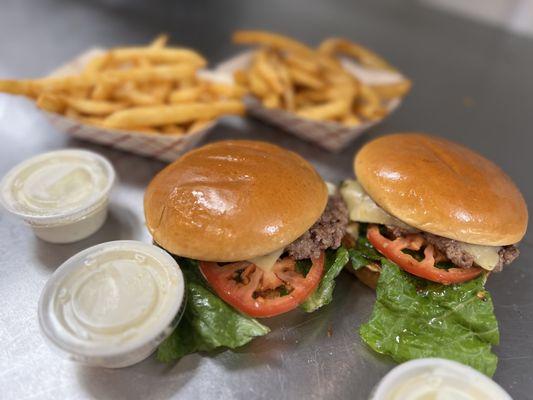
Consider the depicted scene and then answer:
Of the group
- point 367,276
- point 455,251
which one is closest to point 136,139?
point 367,276

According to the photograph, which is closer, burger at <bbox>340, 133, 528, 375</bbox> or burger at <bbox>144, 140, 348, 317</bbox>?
burger at <bbox>144, 140, 348, 317</bbox>

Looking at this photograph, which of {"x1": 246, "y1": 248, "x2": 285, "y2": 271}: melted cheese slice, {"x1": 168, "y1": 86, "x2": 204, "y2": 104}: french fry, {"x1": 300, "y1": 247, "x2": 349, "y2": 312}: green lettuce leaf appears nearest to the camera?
{"x1": 246, "y1": 248, "x2": 285, "y2": 271}: melted cheese slice

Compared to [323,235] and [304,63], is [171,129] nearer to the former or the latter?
[304,63]

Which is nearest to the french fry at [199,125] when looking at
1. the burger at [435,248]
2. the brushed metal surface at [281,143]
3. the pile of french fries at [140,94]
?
the pile of french fries at [140,94]

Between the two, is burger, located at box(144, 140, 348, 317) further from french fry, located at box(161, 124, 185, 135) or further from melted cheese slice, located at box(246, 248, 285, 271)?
french fry, located at box(161, 124, 185, 135)

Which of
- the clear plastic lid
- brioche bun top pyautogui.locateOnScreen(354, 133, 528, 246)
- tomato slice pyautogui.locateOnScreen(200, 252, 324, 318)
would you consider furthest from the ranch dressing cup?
brioche bun top pyautogui.locateOnScreen(354, 133, 528, 246)

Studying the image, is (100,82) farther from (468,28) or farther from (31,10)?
(468,28)

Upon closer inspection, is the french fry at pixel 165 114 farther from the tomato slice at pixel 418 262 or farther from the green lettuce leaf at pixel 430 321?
the green lettuce leaf at pixel 430 321
